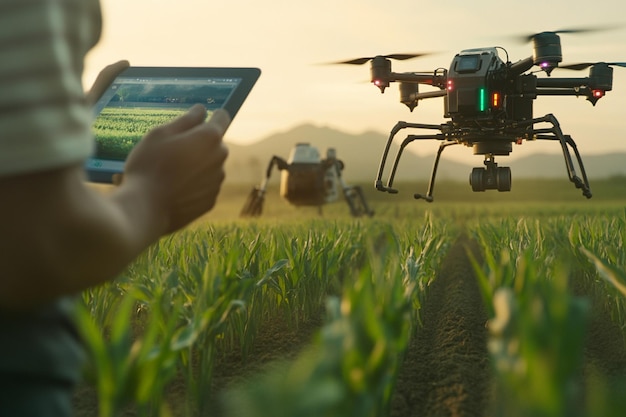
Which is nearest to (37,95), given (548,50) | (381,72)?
(548,50)

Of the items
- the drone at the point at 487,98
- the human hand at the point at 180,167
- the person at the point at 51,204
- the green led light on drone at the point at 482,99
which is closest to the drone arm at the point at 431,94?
the drone at the point at 487,98

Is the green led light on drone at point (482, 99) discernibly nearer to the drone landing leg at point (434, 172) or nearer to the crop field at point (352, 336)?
the drone landing leg at point (434, 172)

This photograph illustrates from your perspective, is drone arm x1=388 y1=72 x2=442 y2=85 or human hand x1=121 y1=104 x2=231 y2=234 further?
drone arm x1=388 y1=72 x2=442 y2=85

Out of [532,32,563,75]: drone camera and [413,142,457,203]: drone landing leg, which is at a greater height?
[532,32,563,75]: drone camera

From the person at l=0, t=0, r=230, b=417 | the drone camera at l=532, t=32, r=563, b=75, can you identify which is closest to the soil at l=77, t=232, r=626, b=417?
the person at l=0, t=0, r=230, b=417

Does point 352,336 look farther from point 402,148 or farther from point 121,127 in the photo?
point 402,148

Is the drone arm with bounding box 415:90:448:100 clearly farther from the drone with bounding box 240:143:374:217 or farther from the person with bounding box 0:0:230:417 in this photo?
the person with bounding box 0:0:230:417

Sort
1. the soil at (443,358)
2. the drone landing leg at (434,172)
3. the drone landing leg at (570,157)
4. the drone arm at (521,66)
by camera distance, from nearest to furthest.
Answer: the soil at (443,358)
the drone landing leg at (570,157)
the drone arm at (521,66)
the drone landing leg at (434,172)

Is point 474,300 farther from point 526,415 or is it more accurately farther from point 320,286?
point 526,415
